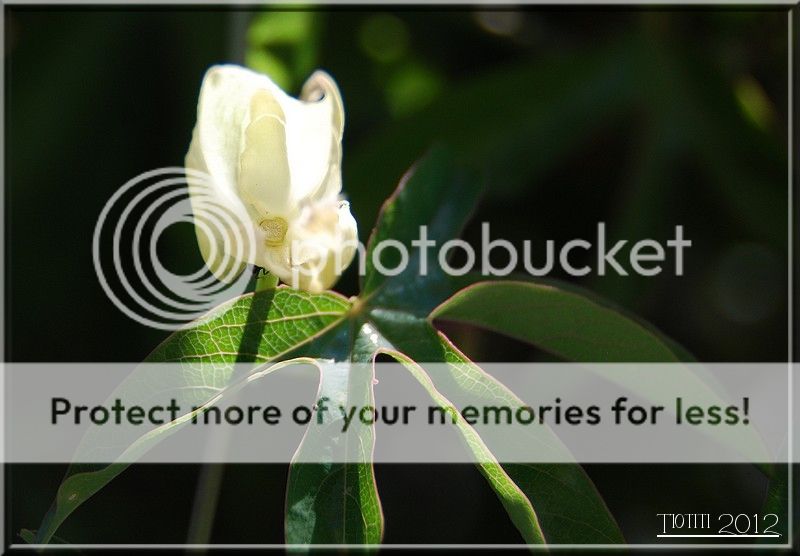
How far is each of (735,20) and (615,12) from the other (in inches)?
7.5

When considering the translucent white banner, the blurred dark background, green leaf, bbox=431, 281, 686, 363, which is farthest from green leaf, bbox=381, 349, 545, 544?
the blurred dark background

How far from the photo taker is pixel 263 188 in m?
0.62

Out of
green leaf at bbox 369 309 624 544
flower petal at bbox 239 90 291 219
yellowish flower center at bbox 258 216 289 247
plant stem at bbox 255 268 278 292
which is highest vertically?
flower petal at bbox 239 90 291 219

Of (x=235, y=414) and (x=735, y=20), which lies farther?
(x=735, y=20)

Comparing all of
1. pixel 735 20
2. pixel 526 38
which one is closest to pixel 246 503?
pixel 526 38

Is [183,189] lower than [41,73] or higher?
lower

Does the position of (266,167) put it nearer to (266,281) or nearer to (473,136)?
A: (266,281)

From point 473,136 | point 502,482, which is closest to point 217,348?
point 502,482

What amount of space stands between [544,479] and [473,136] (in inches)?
30.4

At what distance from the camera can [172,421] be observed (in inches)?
23.4

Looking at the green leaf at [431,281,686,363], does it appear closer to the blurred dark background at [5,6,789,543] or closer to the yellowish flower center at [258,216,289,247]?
the yellowish flower center at [258,216,289,247]

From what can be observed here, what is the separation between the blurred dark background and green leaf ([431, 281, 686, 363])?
16.3 inches

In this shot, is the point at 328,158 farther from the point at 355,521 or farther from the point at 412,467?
the point at 412,467

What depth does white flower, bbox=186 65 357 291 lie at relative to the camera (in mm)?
612
